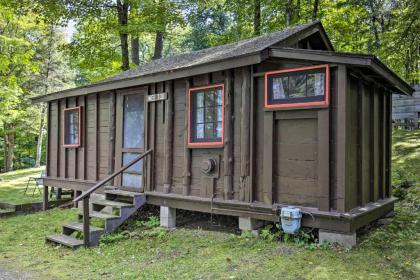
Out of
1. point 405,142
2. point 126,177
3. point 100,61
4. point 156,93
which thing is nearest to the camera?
point 156,93

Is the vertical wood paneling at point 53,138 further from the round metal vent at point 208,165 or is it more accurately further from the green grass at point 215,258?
the round metal vent at point 208,165

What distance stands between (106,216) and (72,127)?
154 inches

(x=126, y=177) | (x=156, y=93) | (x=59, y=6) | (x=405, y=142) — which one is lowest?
(x=126, y=177)

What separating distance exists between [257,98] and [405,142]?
354 inches

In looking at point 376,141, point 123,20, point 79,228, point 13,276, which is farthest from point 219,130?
point 123,20

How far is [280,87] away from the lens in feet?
19.3

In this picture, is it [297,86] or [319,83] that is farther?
[297,86]

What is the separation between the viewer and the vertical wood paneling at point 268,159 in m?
5.94

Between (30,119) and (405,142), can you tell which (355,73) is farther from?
(30,119)

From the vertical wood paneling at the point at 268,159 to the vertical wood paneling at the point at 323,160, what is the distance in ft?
2.53

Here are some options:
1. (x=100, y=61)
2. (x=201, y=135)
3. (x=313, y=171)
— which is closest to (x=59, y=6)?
(x=100, y=61)

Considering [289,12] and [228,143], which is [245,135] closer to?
[228,143]

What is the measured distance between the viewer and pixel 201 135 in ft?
23.1

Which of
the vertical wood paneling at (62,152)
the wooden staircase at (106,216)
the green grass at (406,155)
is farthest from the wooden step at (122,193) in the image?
the green grass at (406,155)
